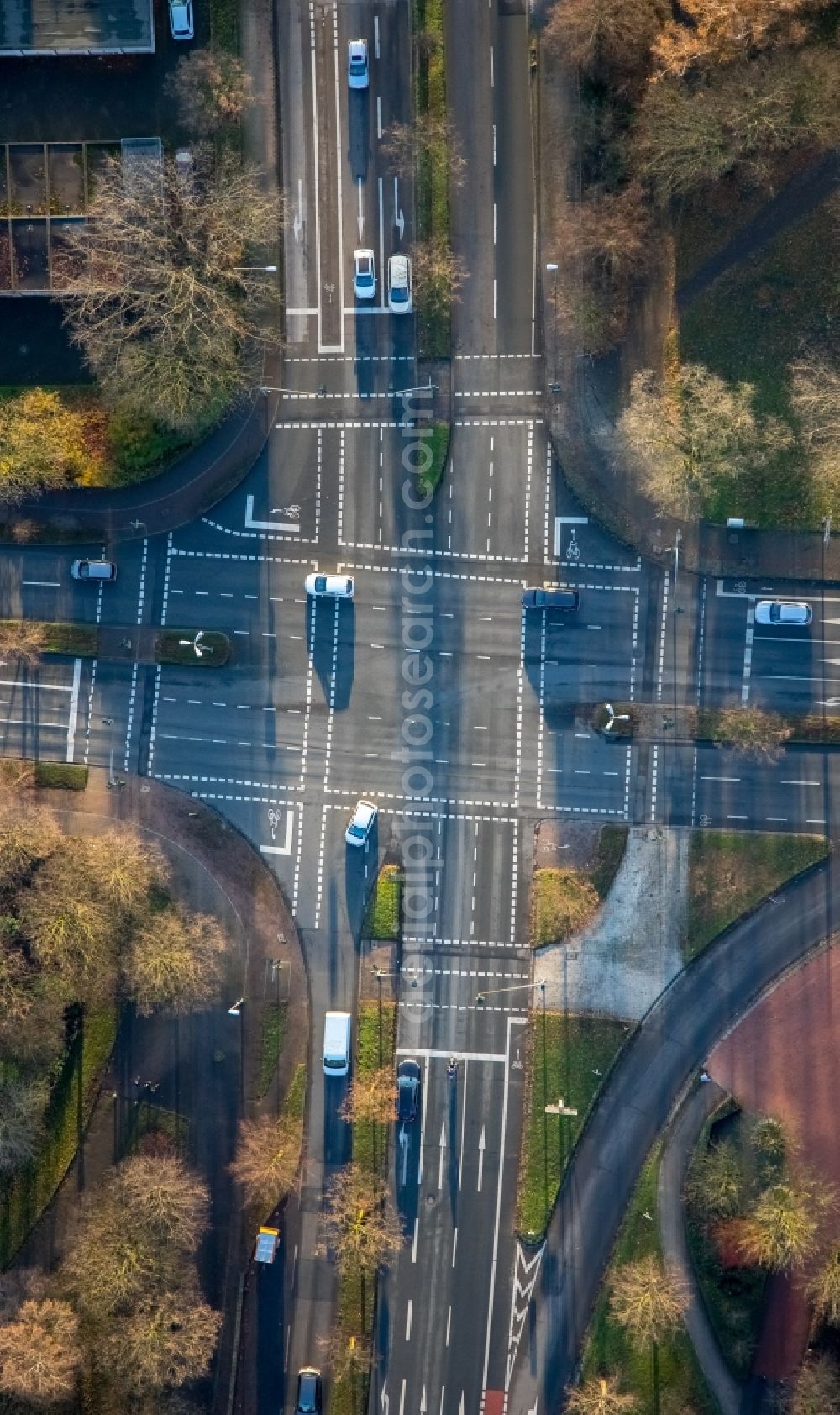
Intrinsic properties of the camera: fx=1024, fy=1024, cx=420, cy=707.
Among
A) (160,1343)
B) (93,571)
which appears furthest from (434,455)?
(160,1343)

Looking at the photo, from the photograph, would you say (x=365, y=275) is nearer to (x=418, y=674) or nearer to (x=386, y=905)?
(x=418, y=674)

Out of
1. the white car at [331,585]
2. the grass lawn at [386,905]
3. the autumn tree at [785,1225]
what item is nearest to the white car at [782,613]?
the white car at [331,585]

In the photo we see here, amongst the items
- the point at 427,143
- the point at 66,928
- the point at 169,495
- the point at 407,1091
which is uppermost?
the point at 427,143

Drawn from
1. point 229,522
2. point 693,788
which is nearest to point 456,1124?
point 693,788

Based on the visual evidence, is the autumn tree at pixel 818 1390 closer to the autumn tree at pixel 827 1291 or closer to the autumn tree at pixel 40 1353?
the autumn tree at pixel 827 1291

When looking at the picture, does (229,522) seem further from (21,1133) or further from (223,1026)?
(21,1133)

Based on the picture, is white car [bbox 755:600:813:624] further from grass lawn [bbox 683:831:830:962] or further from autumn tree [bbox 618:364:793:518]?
grass lawn [bbox 683:831:830:962]
